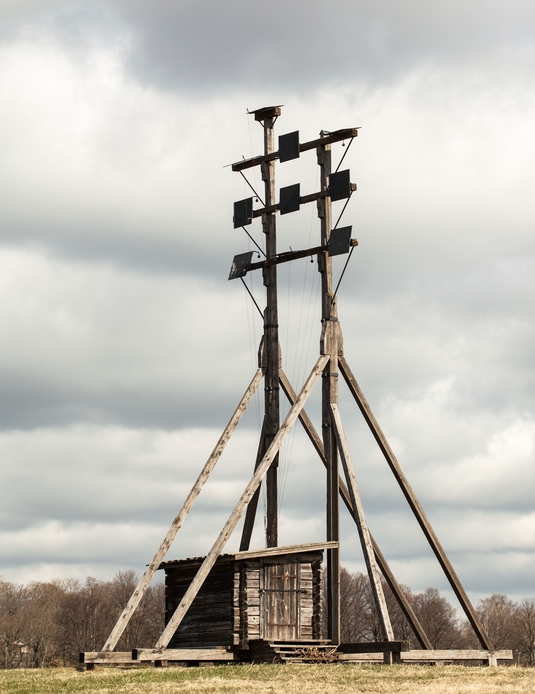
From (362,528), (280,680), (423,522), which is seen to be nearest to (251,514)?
(362,528)

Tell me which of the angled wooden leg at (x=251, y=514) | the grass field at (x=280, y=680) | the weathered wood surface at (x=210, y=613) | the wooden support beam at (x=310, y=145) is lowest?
the grass field at (x=280, y=680)

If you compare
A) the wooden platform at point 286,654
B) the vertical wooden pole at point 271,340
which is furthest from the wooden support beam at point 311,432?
the wooden platform at point 286,654

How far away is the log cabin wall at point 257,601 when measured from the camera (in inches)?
1029

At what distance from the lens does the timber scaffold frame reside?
25.2 meters

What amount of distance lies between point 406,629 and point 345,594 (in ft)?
16.1

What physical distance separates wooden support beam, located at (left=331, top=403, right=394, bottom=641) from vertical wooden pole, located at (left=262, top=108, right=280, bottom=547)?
2086 millimetres

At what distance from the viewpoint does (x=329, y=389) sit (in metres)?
27.5

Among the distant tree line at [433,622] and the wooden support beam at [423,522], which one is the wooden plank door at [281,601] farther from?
the distant tree line at [433,622]

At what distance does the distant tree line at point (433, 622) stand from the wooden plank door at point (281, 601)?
3951 centimetres

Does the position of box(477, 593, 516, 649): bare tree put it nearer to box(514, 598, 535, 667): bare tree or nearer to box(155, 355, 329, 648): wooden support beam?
box(514, 598, 535, 667): bare tree

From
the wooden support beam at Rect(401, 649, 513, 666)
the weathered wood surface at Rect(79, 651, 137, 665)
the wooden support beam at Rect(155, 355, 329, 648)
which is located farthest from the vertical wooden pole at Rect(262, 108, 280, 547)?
the weathered wood surface at Rect(79, 651, 137, 665)

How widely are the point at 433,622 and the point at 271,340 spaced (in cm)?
4639

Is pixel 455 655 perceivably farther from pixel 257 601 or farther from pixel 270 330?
pixel 270 330

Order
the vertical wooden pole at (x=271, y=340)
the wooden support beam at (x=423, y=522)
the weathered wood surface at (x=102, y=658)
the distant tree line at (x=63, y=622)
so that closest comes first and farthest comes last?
the weathered wood surface at (x=102, y=658), the wooden support beam at (x=423, y=522), the vertical wooden pole at (x=271, y=340), the distant tree line at (x=63, y=622)
